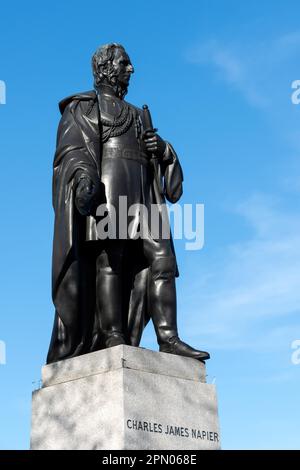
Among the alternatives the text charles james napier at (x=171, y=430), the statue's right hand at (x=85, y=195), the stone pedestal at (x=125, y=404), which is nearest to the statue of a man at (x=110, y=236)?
the statue's right hand at (x=85, y=195)

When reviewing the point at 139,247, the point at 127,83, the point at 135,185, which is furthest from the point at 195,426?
the point at 127,83

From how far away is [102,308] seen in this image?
11.2 meters

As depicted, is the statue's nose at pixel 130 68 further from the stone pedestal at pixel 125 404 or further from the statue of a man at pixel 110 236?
the stone pedestal at pixel 125 404

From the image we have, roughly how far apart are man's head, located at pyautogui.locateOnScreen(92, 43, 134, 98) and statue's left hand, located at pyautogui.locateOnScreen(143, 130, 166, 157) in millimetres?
756

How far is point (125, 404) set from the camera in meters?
9.73

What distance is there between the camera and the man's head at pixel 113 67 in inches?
477

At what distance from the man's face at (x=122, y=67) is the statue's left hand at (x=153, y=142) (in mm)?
864

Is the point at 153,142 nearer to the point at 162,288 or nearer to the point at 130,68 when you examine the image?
the point at 130,68

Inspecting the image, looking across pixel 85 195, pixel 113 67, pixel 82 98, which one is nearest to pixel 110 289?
pixel 85 195

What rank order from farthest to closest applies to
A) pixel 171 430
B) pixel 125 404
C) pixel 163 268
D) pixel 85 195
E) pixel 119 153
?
pixel 119 153 → pixel 163 268 → pixel 85 195 → pixel 171 430 → pixel 125 404

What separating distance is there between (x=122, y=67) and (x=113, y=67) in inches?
5.0

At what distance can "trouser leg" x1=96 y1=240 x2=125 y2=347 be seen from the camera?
36.3 ft

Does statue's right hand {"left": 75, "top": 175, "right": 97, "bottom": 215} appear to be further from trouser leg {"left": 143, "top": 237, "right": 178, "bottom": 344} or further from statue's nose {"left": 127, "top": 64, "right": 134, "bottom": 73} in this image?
statue's nose {"left": 127, "top": 64, "right": 134, "bottom": 73}
